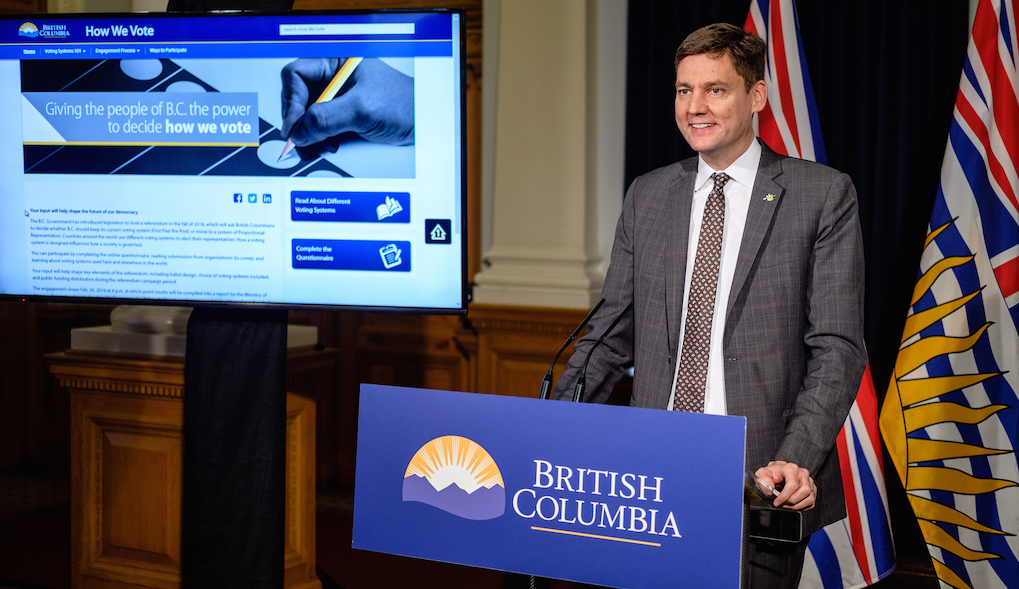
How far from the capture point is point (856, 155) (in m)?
3.22

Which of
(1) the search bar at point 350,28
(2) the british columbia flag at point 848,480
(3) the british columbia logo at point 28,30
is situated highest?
(3) the british columbia logo at point 28,30

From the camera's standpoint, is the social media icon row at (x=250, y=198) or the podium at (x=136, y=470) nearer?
the social media icon row at (x=250, y=198)

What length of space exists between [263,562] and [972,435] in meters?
2.22

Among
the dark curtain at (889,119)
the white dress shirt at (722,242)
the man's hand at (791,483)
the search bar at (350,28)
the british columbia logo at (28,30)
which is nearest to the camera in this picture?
the man's hand at (791,483)

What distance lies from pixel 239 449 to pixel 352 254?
65 centimetres

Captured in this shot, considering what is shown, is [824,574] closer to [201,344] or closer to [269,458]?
[269,458]

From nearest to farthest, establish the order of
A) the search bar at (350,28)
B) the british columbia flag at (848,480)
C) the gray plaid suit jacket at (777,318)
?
the gray plaid suit jacket at (777,318) → the search bar at (350,28) → the british columbia flag at (848,480)

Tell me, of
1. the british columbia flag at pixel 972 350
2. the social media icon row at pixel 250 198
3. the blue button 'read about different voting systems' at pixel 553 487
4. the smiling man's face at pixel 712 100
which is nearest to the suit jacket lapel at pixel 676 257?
the smiling man's face at pixel 712 100

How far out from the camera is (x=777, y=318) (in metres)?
1.50

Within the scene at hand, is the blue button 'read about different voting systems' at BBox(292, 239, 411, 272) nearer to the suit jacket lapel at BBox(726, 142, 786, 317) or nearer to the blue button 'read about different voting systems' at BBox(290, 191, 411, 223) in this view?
the blue button 'read about different voting systems' at BBox(290, 191, 411, 223)

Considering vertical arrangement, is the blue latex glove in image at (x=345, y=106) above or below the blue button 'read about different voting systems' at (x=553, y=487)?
above

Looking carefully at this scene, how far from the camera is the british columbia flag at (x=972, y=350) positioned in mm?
2607

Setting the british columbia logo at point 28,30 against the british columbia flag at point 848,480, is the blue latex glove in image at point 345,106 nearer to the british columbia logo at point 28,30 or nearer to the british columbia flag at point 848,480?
the british columbia logo at point 28,30

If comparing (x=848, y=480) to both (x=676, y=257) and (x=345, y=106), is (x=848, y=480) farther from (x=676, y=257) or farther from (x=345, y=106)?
(x=345, y=106)
